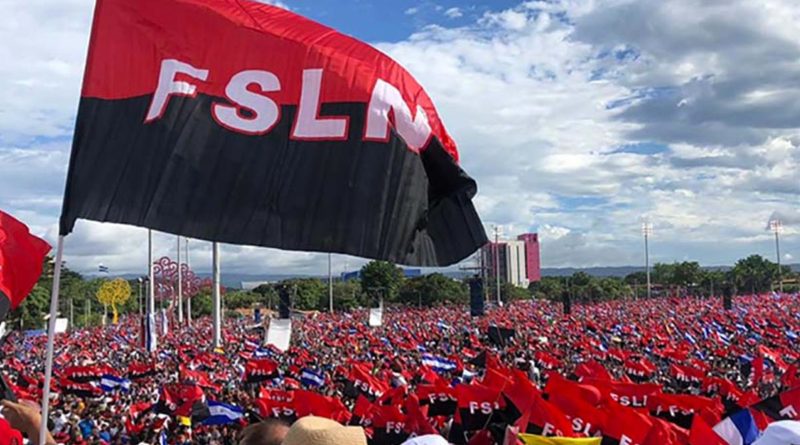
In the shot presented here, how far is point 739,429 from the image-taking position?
6.59 m

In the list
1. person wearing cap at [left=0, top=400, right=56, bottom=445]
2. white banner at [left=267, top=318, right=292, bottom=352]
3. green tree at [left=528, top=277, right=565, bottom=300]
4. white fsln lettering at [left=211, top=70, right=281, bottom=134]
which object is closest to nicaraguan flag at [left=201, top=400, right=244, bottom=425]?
person wearing cap at [left=0, top=400, right=56, bottom=445]

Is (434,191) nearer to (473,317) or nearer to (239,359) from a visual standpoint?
(239,359)

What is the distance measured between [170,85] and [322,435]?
10.3 feet

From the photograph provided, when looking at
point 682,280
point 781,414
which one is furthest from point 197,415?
point 682,280

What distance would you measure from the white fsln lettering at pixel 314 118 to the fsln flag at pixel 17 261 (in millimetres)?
2445

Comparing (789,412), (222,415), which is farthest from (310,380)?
(789,412)

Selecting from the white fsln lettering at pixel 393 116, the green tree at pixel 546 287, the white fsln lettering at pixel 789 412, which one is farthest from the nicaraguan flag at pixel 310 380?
the green tree at pixel 546 287

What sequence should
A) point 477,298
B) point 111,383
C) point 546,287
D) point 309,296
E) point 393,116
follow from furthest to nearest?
point 546,287 < point 309,296 < point 477,298 < point 111,383 < point 393,116

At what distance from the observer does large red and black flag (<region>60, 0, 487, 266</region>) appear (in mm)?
4680

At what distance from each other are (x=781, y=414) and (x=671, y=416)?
156 cm

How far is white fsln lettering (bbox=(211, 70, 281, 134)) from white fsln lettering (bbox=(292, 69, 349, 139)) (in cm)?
15

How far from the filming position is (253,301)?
114875 mm

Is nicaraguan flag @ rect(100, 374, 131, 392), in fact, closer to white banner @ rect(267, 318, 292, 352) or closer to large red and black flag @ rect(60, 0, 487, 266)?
white banner @ rect(267, 318, 292, 352)

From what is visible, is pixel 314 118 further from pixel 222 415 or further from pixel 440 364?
pixel 440 364
